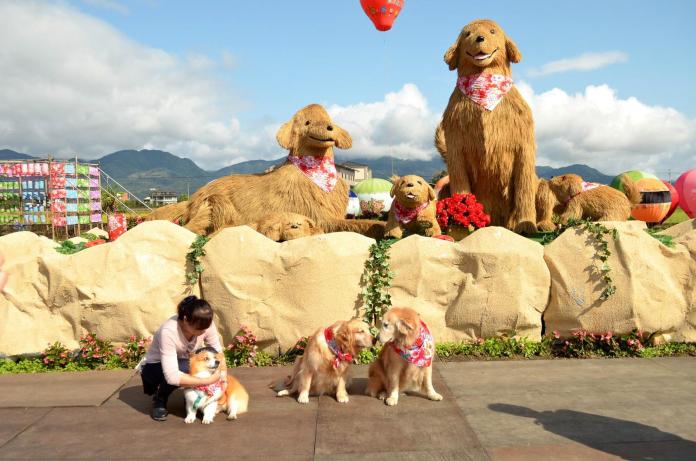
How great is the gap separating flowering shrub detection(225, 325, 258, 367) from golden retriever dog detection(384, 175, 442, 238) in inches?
85.9

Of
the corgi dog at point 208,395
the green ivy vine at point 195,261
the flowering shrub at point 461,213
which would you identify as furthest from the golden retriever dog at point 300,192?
the corgi dog at point 208,395

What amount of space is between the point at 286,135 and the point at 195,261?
2115 mm

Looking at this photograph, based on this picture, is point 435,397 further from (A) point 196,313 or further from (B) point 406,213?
(B) point 406,213

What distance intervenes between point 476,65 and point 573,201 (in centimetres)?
272

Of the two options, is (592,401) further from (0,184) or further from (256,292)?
(0,184)

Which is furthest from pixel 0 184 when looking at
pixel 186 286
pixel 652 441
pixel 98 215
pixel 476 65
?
pixel 652 441

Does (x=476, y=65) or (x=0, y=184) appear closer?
(x=476, y=65)

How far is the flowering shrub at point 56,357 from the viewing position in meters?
5.01

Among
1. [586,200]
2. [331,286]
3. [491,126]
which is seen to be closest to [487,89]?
[491,126]

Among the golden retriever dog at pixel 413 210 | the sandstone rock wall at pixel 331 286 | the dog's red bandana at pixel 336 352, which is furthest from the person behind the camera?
the golden retriever dog at pixel 413 210

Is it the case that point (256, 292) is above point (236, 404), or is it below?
above

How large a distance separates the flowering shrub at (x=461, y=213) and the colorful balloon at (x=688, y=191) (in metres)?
→ 14.4

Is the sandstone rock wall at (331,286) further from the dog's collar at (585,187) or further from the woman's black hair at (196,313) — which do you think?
the dog's collar at (585,187)

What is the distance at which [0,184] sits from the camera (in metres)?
18.8
